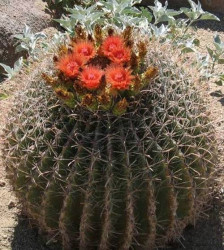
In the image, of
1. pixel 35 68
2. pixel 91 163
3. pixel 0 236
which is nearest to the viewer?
pixel 91 163

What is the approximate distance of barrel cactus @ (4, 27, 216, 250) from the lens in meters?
2.65

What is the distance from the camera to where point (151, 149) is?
2695 mm

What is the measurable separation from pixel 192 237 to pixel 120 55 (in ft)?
4.08

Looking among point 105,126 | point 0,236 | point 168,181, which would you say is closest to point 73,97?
point 105,126

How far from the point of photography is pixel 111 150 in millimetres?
2625

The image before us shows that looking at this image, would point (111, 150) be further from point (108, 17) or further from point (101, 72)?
point (108, 17)

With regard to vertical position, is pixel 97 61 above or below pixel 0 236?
above

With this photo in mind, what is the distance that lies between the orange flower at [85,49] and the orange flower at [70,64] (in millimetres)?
41

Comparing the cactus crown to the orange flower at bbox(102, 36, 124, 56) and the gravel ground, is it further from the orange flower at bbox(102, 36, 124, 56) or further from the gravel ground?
the gravel ground

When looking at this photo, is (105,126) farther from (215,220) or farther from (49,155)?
(215,220)

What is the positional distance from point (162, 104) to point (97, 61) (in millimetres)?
384

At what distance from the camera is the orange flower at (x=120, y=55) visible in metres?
2.73

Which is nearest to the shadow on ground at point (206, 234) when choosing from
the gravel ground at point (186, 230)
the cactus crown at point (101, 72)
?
the gravel ground at point (186, 230)

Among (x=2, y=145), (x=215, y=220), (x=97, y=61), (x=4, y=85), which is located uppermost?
(x=97, y=61)
